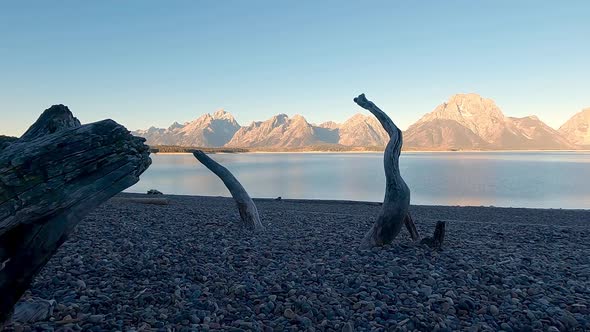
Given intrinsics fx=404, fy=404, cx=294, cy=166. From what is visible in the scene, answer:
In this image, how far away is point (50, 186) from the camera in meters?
3.78

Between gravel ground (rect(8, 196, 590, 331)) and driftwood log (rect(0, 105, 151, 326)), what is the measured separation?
1.43m

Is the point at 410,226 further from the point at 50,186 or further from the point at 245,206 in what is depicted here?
the point at 50,186

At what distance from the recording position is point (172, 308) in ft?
18.8

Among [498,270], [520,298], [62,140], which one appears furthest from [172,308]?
[498,270]

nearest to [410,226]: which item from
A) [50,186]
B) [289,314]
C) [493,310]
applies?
[493,310]

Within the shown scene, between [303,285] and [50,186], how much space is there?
4.33 meters

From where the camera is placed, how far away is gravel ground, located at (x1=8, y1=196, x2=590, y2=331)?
5434mm

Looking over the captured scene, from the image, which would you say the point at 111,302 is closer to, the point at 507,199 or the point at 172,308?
the point at 172,308

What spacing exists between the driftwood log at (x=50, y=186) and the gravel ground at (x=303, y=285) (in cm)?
143

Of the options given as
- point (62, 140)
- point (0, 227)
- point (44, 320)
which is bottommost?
point (44, 320)

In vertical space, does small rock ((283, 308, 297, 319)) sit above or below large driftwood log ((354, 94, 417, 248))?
below

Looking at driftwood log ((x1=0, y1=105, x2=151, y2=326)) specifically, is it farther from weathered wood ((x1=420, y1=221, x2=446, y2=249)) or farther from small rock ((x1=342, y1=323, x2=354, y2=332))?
weathered wood ((x1=420, y1=221, x2=446, y2=249))

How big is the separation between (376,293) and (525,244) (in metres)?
7.69

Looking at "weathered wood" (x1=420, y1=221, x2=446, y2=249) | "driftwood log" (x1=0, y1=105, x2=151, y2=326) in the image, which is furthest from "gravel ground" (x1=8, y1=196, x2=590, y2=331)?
"driftwood log" (x1=0, y1=105, x2=151, y2=326)
